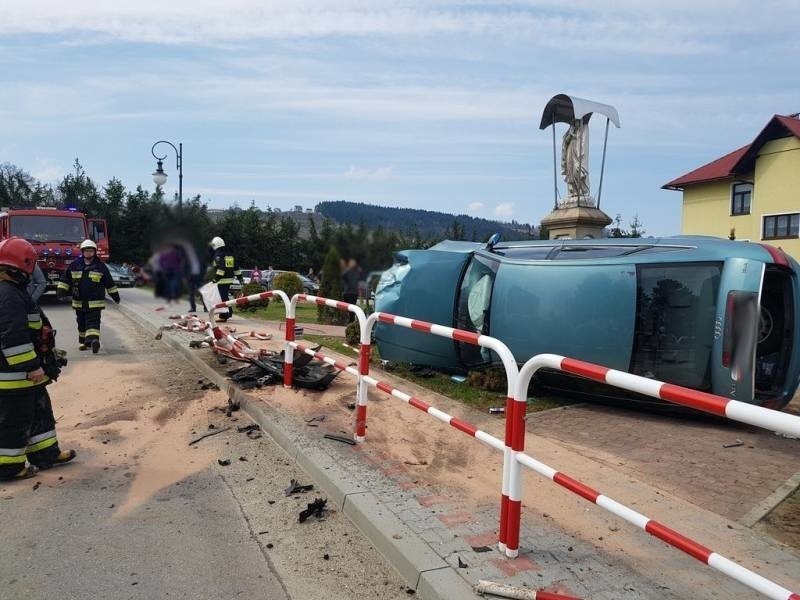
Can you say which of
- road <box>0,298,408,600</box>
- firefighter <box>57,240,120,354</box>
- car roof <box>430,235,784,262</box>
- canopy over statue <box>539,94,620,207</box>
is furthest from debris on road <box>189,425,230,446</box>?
canopy over statue <box>539,94,620,207</box>

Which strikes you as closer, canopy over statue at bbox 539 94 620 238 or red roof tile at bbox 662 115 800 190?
canopy over statue at bbox 539 94 620 238

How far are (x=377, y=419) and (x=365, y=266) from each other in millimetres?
3869

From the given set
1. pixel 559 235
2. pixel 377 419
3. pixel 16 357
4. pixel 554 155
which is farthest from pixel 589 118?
pixel 16 357

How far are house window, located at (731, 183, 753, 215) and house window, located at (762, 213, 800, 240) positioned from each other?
1.55 meters

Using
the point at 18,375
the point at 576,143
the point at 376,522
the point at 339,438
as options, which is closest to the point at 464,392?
the point at 339,438

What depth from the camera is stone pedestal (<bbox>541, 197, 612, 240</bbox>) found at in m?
15.4

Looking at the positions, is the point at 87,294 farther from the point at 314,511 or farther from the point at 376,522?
the point at 376,522

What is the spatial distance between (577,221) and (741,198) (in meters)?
23.0

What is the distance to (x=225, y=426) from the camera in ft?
21.4

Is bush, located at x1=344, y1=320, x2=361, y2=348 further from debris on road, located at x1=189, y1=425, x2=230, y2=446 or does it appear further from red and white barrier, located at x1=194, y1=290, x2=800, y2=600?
red and white barrier, located at x1=194, y1=290, x2=800, y2=600

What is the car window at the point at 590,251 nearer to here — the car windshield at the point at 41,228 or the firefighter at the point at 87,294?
the car windshield at the point at 41,228

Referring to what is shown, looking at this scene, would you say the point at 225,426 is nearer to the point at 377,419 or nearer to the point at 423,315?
the point at 377,419

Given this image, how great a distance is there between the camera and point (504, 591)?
306 centimetres

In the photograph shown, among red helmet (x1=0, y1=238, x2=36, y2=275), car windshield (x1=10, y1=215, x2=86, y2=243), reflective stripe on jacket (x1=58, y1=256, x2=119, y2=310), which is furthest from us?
reflective stripe on jacket (x1=58, y1=256, x2=119, y2=310)
